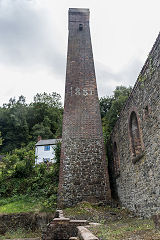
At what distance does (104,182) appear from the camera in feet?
36.2

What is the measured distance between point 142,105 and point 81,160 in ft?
18.8

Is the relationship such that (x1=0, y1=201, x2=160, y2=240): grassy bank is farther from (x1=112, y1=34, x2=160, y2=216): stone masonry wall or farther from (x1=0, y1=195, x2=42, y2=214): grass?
(x1=112, y1=34, x2=160, y2=216): stone masonry wall

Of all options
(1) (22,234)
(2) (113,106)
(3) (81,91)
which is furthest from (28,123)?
(1) (22,234)

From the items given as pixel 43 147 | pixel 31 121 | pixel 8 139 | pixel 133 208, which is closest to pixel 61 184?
pixel 133 208

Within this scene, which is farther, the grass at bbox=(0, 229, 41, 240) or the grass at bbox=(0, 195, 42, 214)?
the grass at bbox=(0, 195, 42, 214)

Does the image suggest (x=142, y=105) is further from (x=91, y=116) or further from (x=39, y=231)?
(x=39, y=231)

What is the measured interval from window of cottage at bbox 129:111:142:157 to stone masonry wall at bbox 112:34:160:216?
0.39 feet

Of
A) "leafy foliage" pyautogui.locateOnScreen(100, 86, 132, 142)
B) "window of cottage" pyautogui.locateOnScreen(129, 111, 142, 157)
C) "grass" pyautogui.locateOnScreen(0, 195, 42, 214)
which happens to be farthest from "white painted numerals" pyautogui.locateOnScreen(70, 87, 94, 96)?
"leafy foliage" pyautogui.locateOnScreen(100, 86, 132, 142)

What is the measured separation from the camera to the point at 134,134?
8.37m

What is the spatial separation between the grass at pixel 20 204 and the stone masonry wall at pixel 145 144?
16.7ft

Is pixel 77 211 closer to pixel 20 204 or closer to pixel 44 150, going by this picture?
pixel 20 204

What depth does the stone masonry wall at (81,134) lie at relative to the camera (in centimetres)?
1085

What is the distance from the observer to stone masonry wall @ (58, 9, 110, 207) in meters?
10.9

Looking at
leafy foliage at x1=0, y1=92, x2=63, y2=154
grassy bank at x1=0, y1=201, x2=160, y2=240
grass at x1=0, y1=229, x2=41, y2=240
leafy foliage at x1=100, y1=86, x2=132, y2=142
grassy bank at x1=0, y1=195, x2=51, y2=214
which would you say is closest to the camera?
grassy bank at x1=0, y1=201, x2=160, y2=240
